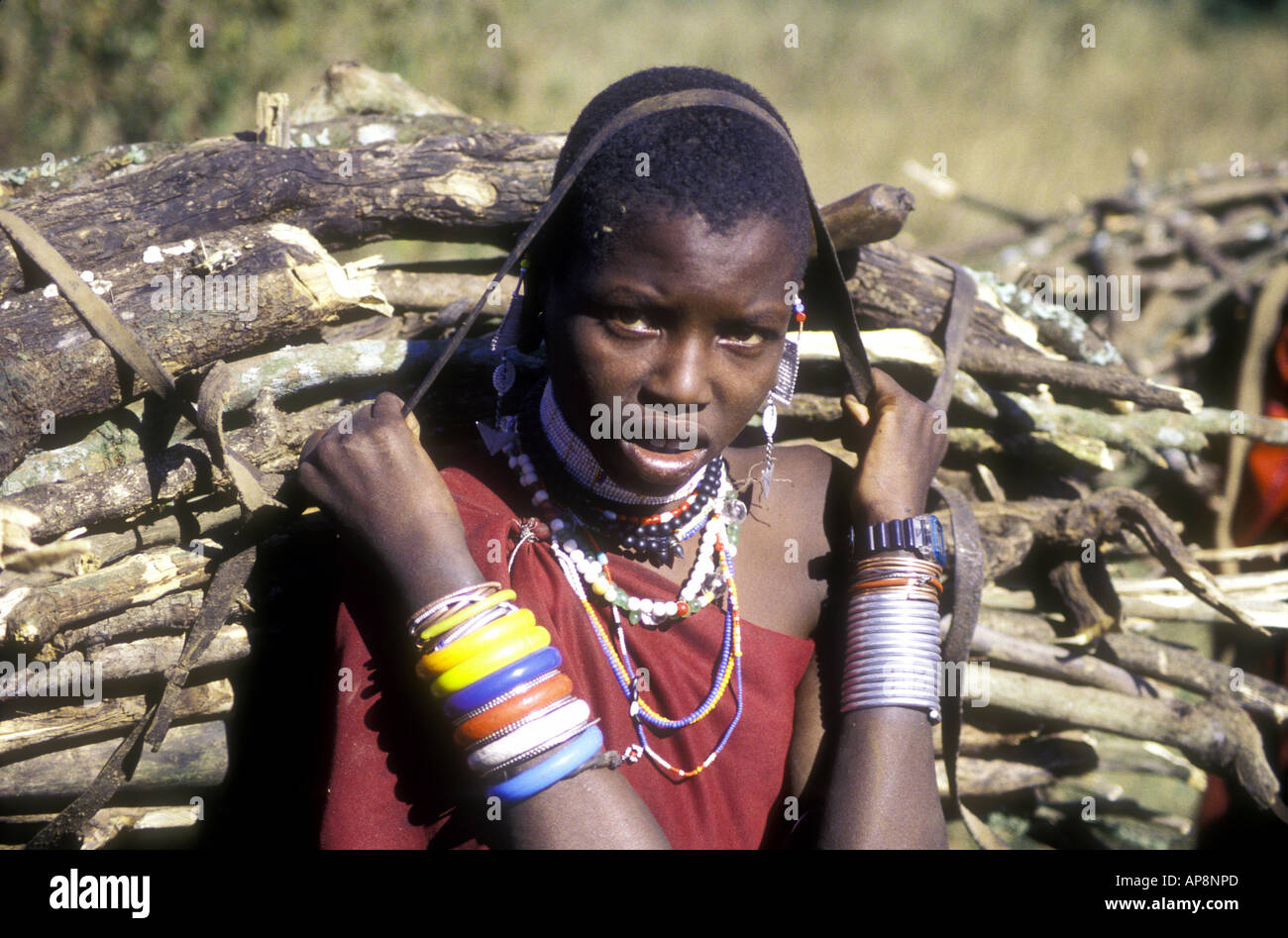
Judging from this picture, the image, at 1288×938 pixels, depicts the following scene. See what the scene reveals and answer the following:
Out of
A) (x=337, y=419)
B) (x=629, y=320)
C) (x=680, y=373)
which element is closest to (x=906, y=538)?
(x=680, y=373)

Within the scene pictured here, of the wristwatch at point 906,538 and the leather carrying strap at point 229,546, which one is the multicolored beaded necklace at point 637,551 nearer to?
the wristwatch at point 906,538

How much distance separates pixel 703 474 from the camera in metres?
2.12

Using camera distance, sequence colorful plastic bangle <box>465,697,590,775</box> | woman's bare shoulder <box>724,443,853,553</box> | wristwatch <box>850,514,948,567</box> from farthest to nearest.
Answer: woman's bare shoulder <box>724,443,853,553</box>
wristwatch <box>850,514,948,567</box>
colorful plastic bangle <box>465,697,590,775</box>

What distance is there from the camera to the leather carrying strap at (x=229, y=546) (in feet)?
6.43

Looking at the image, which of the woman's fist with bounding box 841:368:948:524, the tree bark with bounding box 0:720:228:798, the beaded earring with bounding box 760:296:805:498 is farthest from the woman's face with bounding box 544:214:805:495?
the tree bark with bounding box 0:720:228:798

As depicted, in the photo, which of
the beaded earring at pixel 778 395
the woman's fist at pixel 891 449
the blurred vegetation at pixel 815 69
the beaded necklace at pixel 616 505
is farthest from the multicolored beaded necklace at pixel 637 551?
the blurred vegetation at pixel 815 69

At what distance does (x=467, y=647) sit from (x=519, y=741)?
0.19 m

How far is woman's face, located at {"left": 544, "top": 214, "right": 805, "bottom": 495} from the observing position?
165 cm

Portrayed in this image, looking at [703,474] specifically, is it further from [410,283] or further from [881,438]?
[410,283]

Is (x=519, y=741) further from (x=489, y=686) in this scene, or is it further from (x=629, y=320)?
(x=629, y=320)

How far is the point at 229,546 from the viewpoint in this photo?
6.79ft

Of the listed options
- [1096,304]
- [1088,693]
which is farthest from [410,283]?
[1096,304]

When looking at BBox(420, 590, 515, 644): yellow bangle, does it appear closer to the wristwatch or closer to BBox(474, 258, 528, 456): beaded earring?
BBox(474, 258, 528, 456): beaded earring

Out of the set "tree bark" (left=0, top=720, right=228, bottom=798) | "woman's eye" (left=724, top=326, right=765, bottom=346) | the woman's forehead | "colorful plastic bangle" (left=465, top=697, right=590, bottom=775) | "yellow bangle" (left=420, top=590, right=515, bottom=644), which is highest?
the woman's forehead
